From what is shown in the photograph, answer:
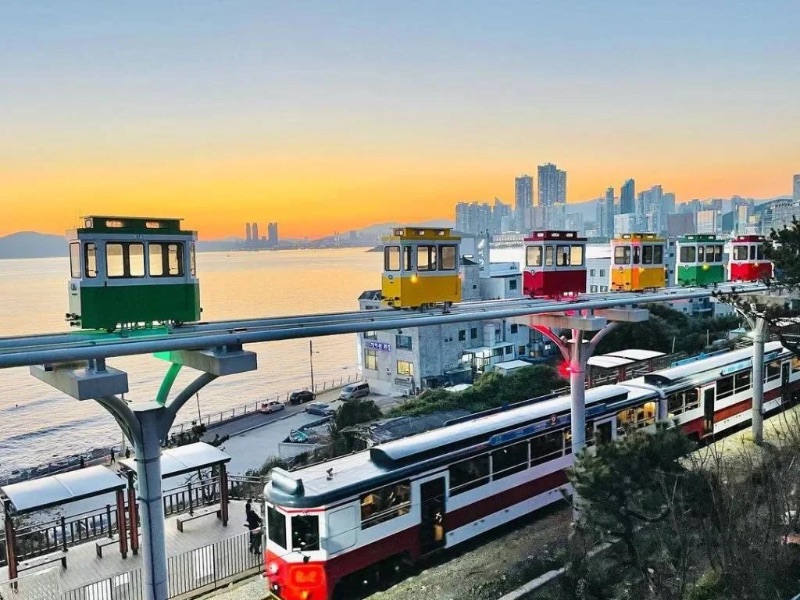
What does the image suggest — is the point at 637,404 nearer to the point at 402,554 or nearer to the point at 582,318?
the point at 582,318

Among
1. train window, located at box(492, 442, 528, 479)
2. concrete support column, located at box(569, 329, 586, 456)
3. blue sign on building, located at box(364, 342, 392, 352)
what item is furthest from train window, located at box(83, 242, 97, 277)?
blue sign on building, located at box(364, 342, 392, 352)

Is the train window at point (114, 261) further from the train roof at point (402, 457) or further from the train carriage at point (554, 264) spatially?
the train carriage at point (554, 264)

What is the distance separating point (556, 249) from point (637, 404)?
4904 mm

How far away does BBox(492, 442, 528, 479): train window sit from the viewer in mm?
11814

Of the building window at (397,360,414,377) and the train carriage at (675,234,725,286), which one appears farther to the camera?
the building window at (397,360,414,377)

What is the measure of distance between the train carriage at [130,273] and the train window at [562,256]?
8108 mm

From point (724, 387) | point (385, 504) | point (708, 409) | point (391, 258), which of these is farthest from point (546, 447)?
point (724, 387)

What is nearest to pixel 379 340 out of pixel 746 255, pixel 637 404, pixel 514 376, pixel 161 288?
pixel 514 376

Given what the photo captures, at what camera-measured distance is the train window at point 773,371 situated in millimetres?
20109

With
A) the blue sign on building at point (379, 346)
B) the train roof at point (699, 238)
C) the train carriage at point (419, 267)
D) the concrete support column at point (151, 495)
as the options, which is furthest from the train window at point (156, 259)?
the blue sign on building at point (379, 346)

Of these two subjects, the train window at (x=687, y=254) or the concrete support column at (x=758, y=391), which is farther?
the train window at (x=687, y=254)

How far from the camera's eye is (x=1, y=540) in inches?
559

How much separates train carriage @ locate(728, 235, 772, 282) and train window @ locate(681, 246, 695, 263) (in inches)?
111

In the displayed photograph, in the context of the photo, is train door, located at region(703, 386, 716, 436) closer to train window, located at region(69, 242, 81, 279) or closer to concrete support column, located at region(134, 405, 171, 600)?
concrete support column, located at region(134, 405, 171, 600)
